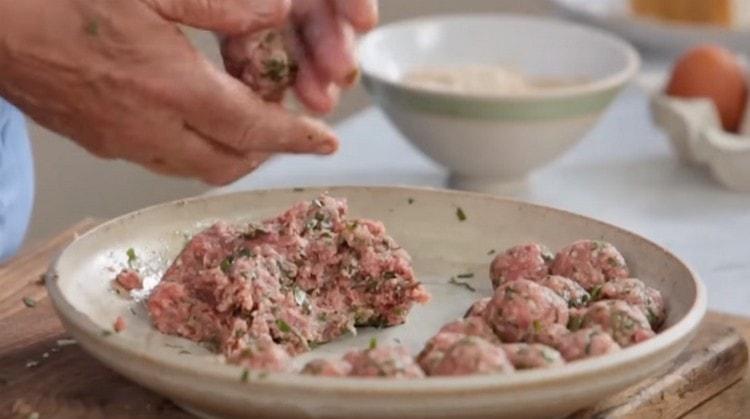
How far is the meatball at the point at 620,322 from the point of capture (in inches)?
40.9

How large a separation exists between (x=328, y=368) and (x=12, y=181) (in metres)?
0.65

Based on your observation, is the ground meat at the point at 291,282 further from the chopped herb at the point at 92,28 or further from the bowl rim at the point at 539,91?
the bowl rim at the point at 539,91

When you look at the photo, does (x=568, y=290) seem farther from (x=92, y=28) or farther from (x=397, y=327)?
(x=92, y=28)

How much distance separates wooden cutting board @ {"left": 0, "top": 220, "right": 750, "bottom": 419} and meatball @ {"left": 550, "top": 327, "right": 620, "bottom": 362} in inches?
2.7

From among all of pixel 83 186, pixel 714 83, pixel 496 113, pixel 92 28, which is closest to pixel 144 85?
pixel 92 28

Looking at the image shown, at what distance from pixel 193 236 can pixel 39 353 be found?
0.51 feet

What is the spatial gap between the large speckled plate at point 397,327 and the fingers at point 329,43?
109mm

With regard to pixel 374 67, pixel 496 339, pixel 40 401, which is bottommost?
pixel 374 67

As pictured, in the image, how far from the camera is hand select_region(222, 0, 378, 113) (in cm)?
127

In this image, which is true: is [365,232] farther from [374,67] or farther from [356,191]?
[374,67]

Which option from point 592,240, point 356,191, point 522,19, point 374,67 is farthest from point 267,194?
point 522,19

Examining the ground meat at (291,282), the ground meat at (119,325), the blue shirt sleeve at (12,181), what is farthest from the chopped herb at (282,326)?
the blue shirt sleeve at (12,181)

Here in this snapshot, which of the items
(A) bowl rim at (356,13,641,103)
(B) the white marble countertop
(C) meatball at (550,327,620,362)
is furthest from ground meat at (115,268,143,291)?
(B) the white marble countertop

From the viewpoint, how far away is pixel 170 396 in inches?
39.5
